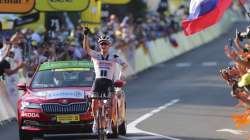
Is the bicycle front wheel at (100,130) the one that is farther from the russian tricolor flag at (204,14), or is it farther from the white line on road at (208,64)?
the white line on road at (208,64)

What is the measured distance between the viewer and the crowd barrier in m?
22.8

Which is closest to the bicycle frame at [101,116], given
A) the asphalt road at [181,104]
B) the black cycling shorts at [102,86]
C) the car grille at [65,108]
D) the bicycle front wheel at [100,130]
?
the bicycle front wheel at [100,130]

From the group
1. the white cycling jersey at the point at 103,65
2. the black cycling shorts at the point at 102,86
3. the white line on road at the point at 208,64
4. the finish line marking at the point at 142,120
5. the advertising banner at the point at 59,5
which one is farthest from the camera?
the white line on road at the point at 208,64

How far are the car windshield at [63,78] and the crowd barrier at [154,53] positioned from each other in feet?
11.5

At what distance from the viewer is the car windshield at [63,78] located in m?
18.7

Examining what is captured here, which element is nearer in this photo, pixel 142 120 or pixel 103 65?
pixel 103 65

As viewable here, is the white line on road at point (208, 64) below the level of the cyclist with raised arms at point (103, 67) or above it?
below

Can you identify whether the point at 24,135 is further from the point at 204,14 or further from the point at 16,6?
the point at 16,6

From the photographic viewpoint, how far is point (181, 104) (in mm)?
26844

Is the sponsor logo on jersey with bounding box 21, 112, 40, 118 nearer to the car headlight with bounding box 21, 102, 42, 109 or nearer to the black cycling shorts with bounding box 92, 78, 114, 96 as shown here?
the car headlight with bounding box 21, 102, 42, 109

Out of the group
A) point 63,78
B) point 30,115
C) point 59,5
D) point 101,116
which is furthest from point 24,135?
point 59,5

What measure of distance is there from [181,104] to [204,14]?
1087cm

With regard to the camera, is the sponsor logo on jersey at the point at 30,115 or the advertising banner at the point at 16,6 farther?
the advertising banner at the point at 16,6

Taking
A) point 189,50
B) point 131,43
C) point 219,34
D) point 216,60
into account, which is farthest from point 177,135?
point 219,34
